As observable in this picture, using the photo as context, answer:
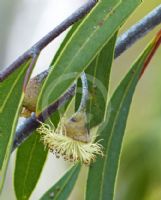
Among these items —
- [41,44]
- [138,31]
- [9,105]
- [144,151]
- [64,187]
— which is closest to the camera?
[41,44]

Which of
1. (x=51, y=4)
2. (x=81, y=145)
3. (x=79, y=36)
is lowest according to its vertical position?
(x=81, y=145)

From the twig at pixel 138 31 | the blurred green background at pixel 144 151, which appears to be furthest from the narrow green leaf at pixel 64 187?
the blurred green background at pixel 144 151

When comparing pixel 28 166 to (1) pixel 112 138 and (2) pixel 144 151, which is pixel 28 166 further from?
(2) pixel 144 151

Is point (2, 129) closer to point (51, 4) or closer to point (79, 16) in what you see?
point (79, 16)

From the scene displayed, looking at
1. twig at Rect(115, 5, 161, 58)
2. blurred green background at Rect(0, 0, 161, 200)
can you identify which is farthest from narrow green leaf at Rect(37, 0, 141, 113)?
blurred green background at Rect(0, 0, 161, 200)

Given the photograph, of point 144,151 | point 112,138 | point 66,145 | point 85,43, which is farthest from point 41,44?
point 144,151

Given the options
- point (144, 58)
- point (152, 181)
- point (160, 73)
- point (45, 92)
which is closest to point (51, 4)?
point (160, 73)
